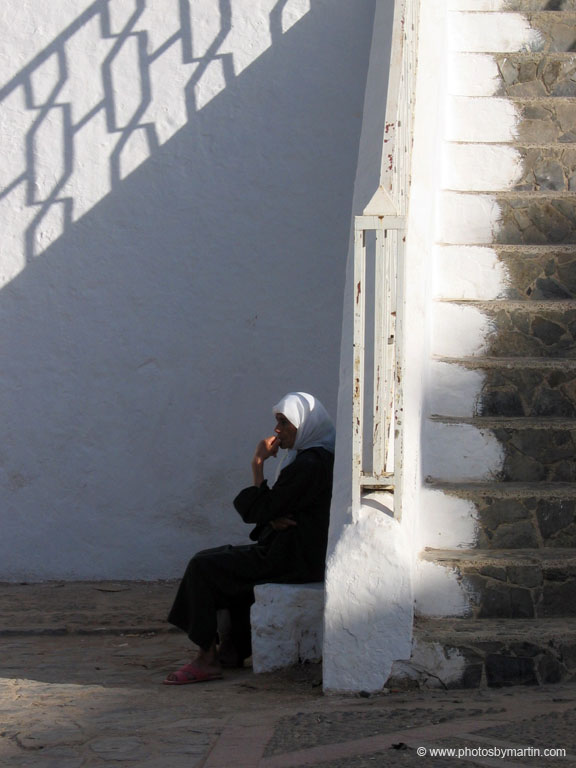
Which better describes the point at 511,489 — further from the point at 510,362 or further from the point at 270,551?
the point at 270,551

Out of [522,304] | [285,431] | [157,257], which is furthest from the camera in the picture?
[157,257]

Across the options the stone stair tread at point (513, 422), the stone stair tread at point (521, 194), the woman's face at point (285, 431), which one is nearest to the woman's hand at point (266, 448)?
the woman's face at point (285, 431)

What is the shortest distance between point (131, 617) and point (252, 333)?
5.70 feet

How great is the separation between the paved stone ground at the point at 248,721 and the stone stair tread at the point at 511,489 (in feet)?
2.64

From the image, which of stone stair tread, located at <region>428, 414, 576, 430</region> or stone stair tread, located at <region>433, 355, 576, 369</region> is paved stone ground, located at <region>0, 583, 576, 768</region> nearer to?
stone stair tread, located at <region>428, 414, 576, 430</region>

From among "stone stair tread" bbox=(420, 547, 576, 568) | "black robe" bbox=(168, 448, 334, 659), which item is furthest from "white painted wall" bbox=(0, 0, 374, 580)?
"stone stair tread" bbox=(420, 547, 576, 568)

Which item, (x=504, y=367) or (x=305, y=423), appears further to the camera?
(x=504, y=367)

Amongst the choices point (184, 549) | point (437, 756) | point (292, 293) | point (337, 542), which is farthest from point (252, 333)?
point (437, 756)

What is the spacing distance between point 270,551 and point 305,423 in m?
0.55

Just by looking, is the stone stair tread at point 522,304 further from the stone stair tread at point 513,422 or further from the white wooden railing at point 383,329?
the white wooden railing at point 383,329

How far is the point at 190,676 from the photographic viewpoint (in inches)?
166

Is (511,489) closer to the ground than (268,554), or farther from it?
farther from it

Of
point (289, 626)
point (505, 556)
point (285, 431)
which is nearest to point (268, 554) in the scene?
point (289, 626)

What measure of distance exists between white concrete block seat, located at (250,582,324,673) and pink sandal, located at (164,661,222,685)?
0.27m
